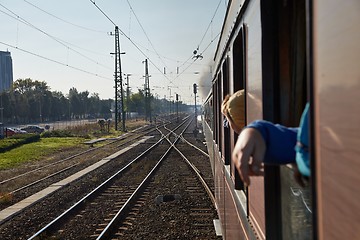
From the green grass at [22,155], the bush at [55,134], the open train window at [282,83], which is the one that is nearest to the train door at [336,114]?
the open train window at [282,83]

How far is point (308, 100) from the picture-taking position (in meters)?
1.52

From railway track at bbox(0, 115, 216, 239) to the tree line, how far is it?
4991 cm

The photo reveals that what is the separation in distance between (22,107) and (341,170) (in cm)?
7879

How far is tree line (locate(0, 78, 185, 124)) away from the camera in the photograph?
7444cm

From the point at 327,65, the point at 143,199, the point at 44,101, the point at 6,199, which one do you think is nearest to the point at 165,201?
the point at 143,199

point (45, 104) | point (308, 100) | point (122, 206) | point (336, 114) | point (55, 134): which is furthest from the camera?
point (45, 104)

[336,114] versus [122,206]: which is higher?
[336,114]

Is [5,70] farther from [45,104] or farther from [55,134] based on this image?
[55,134]

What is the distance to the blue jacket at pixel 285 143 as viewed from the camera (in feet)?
4.92

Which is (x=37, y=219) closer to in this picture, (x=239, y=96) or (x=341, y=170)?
(x=239, y=96)

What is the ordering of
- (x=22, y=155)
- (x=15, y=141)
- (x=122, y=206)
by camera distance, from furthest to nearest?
(x=15, y=141) < (x=22, y=155) < (x=122, y=206)

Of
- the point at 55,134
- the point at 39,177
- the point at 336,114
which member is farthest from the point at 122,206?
the point at 55,134

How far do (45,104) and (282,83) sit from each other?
8467cm

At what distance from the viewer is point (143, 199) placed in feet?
39.5
